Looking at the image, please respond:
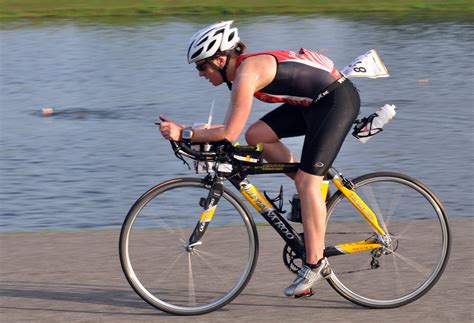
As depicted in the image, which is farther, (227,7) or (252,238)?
(227,7)

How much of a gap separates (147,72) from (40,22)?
5.26 m

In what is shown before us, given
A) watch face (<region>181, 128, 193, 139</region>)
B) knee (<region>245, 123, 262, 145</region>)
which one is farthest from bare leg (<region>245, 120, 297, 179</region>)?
watch face (<region>181, 128, 193, 139</region>)

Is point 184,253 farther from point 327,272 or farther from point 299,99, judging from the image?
point 299,99

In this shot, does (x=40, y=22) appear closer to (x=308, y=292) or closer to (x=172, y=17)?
(x=172, y=17)

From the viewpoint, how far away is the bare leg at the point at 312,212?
6035 mm

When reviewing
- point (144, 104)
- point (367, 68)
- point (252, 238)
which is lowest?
point (144, 104)

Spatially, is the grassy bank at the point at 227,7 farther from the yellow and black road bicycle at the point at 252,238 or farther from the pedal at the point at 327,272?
the pedal at the point at 327,272

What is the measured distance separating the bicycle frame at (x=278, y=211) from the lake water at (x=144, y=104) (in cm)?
205

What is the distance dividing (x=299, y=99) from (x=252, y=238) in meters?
0.86

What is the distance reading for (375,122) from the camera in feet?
20.2

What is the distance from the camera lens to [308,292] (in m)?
6.22

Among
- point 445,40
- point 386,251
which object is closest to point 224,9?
point 445,40

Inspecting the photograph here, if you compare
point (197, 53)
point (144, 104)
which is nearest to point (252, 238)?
point (197, 53)

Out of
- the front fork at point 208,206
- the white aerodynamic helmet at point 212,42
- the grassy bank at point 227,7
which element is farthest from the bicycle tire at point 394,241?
the grassy bank at point 227,7
